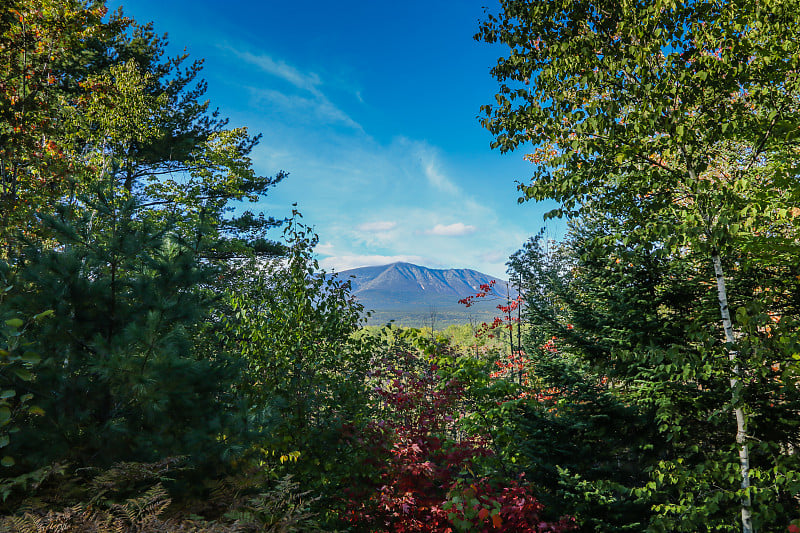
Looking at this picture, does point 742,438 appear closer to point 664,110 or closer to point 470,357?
point 470,357

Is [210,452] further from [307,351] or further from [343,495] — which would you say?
[343,495]

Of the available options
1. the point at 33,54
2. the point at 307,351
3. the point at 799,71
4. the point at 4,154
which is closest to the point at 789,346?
the point at 799,71

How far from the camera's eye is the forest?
8.63 feet

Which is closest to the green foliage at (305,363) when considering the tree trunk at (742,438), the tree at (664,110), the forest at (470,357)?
the forest at (470,357)

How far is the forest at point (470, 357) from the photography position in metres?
2.63

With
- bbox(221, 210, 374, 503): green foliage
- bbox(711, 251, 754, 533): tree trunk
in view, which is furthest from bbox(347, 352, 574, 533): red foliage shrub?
bbox(711, 251, 754, 533): tree trunk

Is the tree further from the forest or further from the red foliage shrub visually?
the red foliage shrub

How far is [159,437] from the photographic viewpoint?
2.72 meters

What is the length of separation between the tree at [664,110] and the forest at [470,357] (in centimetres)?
4

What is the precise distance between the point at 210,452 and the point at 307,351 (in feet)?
5.65

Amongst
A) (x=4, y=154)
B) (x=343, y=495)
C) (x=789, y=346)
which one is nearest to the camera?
(x=789, y=346)

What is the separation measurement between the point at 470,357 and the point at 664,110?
381 cm

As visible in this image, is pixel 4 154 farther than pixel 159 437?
Yes

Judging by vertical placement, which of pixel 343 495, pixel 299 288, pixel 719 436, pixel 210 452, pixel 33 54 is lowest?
pixel 343 495
